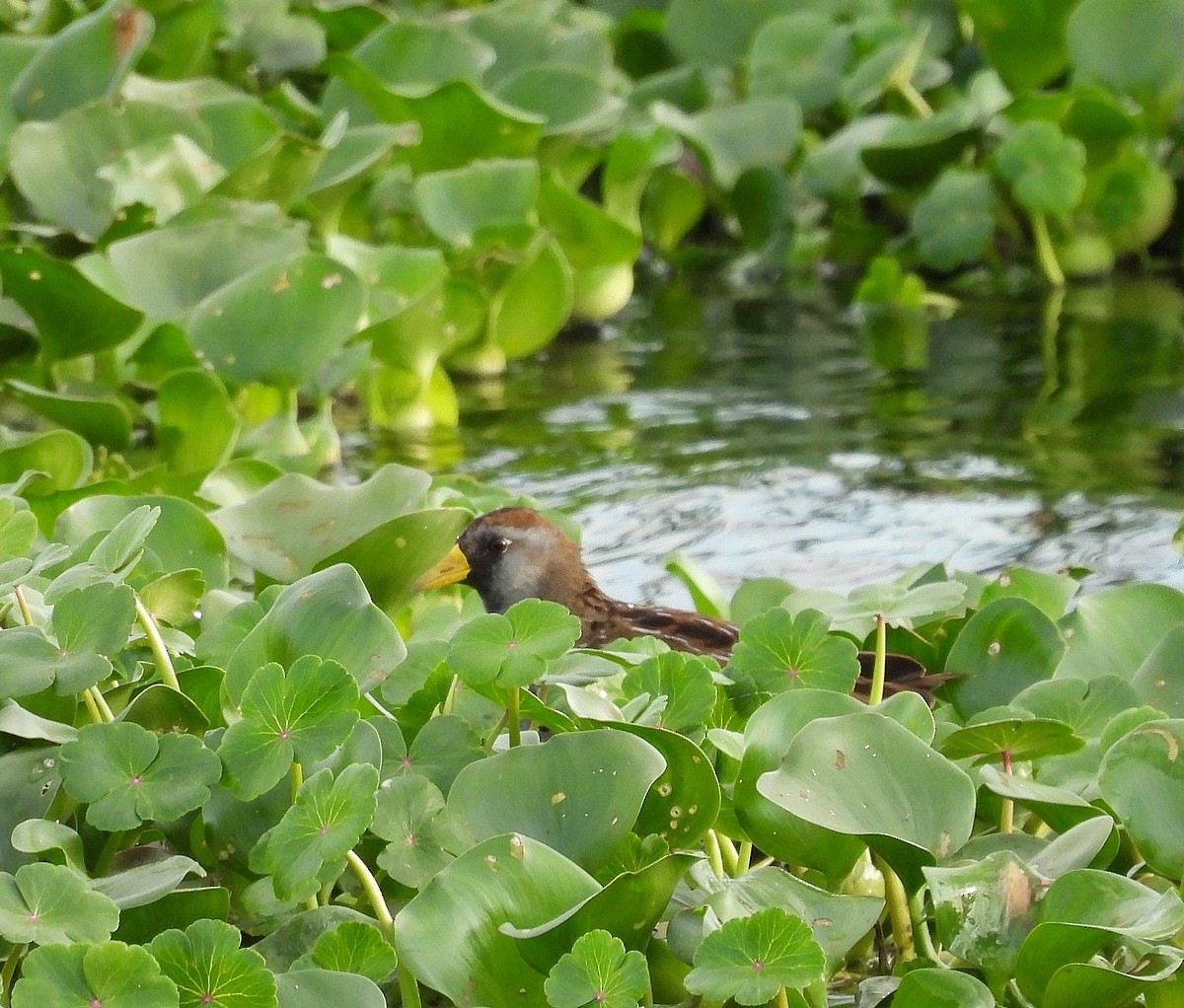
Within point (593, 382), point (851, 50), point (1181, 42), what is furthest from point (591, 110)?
point (1181, 42)

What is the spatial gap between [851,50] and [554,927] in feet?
21.7

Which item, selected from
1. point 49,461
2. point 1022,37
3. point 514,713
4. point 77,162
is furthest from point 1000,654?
point 1022,37

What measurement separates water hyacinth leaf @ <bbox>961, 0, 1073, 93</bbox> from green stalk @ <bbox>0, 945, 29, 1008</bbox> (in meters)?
6.48

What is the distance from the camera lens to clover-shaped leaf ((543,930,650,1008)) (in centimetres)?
182

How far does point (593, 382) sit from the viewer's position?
6680 mm

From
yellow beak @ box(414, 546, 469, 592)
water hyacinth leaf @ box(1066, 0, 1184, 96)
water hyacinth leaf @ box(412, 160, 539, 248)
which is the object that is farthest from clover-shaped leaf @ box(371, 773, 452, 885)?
water hyacinth leaf @ box(1066, 0, 1184, 96)

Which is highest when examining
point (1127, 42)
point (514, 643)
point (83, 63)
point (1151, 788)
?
point (83, 63)

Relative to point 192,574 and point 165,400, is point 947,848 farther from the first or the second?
point 165,400

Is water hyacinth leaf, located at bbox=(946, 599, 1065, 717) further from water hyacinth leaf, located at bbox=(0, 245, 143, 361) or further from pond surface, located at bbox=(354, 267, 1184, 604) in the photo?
water hyacinth leaf, located at bbox=(0, 245, 143, 361)

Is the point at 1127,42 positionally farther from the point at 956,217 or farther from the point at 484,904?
the point at 484,904

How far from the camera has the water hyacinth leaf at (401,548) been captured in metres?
3.02

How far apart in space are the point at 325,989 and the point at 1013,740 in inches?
36.1

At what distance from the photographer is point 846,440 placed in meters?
5.83

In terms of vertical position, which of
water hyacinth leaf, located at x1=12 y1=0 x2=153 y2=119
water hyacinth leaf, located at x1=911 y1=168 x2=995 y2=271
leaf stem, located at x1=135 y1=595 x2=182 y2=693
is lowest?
water hyacinth leaf, located at x1=911 y1=168 x2=995 y2=271
